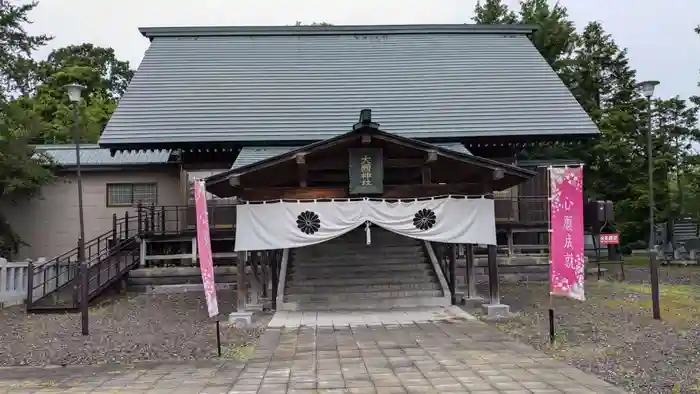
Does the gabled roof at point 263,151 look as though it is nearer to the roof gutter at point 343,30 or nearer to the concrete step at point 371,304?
Result: the concrete step at point 371,304

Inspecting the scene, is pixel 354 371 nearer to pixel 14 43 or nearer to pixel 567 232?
pixel 567 232

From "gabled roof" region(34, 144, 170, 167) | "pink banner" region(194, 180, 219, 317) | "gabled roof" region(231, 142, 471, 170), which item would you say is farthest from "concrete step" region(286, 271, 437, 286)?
"gabled roof" region(34, 144, 170, 167)

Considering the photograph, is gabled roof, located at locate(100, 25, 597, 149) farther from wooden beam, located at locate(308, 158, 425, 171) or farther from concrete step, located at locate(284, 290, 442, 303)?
concrete step, located at locate(284, 290, 442, 303)

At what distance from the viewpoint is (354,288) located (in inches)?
503

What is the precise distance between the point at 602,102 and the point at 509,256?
12.9 metres

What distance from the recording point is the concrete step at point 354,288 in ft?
41.7

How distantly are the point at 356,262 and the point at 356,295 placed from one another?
1.48 meters

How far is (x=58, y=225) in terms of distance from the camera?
57.9ft

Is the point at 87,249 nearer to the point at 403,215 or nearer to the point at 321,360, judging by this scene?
the point at 403,215

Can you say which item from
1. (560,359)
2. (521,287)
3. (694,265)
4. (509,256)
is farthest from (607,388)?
(694,265)

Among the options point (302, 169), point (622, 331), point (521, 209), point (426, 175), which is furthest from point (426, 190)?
point (521, 209)

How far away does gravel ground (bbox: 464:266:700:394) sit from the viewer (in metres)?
6.40

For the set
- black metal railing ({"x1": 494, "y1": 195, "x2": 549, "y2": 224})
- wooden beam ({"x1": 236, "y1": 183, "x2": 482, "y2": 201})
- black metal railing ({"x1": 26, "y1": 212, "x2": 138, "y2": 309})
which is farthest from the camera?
black metal railing ({"x1": 494, "y1": 195, "x2": 549, "y2": 224})

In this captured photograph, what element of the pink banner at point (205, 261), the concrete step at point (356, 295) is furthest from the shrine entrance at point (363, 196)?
the pink banner at point (205, 261)
